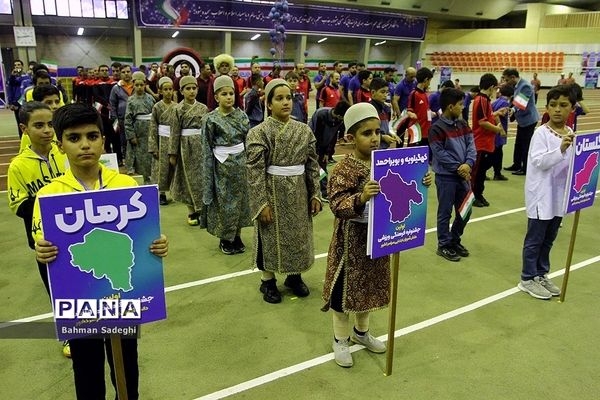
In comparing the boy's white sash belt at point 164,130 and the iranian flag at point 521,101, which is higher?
the iranian flag at point 521,101

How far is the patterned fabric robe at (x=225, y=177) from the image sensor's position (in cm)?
429

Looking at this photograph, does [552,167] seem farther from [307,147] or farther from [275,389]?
[275,389]

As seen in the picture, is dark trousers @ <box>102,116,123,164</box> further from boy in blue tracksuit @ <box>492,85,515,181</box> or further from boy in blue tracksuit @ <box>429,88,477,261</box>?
boy in blue tracksuit @ <box>492,85,515,181</box>

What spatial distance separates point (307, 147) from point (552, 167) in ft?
6.08

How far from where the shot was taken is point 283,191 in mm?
3510

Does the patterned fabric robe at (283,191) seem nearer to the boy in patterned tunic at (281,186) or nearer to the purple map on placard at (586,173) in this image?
the boy in patterned tunic at (281,186)

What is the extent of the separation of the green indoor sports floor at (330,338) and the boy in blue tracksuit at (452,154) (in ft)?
1.88

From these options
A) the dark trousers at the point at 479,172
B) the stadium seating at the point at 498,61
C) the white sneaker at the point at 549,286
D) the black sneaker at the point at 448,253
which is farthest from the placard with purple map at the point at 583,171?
the stadium seating at the point at 498,61

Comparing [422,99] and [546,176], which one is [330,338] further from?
[422,99]

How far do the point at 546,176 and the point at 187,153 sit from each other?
3.59 meters

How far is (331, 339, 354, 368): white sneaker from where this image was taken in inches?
114

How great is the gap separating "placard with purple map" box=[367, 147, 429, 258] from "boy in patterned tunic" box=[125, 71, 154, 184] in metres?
4.79

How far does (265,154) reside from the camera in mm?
3469

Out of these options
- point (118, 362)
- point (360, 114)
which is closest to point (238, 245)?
point (360, 114)
